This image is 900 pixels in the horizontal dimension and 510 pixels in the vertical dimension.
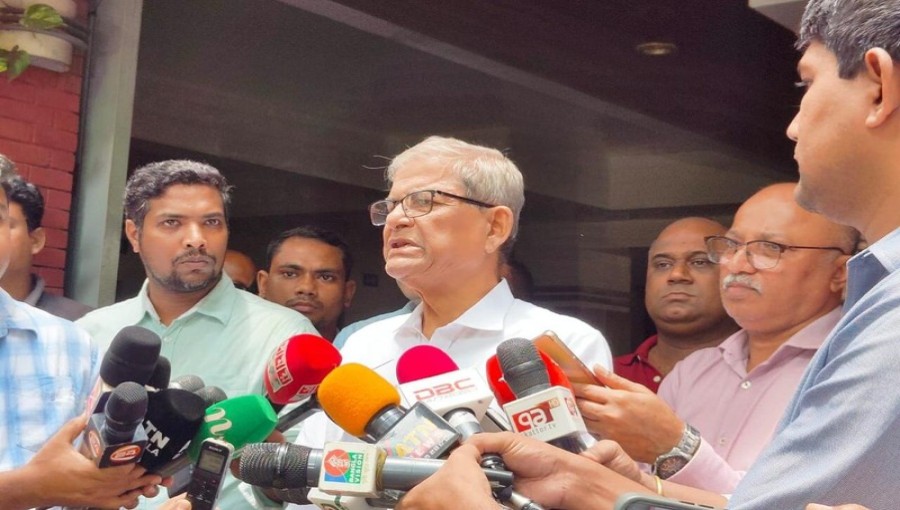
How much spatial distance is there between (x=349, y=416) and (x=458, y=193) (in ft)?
3.73

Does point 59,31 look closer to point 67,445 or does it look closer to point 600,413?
point 67,445

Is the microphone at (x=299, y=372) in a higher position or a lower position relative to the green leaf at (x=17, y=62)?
lower

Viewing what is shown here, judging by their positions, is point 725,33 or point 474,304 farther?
point 725,33

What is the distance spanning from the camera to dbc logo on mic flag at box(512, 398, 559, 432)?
1772 mm

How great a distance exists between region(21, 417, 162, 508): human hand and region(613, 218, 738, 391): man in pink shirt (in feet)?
6.71

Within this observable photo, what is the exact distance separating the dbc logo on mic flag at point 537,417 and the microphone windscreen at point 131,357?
2.45 ft

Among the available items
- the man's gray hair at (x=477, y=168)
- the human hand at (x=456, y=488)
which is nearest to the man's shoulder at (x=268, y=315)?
the man's gray hair at (x=477, y=168)

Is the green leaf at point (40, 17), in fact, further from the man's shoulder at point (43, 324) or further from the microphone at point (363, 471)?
the microphone at point (363, 471)

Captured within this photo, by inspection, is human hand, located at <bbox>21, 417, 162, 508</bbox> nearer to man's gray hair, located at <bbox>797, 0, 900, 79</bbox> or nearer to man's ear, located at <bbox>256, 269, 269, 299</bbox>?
man's gray hair, located at <bbox>797, 0, 900, 79</bbox>

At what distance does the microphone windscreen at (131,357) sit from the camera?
2.10m

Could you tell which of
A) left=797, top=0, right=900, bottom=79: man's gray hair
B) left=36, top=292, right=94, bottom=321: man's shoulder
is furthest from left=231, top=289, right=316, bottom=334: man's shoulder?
left=797, top=0, right=900, bottom=79: man's gray hair

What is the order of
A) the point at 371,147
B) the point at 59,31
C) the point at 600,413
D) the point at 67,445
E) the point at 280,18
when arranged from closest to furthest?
the point at 600,413
the point at 67,445
the point at 59,31
the point at 280,18
the point at 371,147

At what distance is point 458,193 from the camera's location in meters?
2.90

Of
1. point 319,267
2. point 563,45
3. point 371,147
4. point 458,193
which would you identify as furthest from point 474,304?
point 371,147
